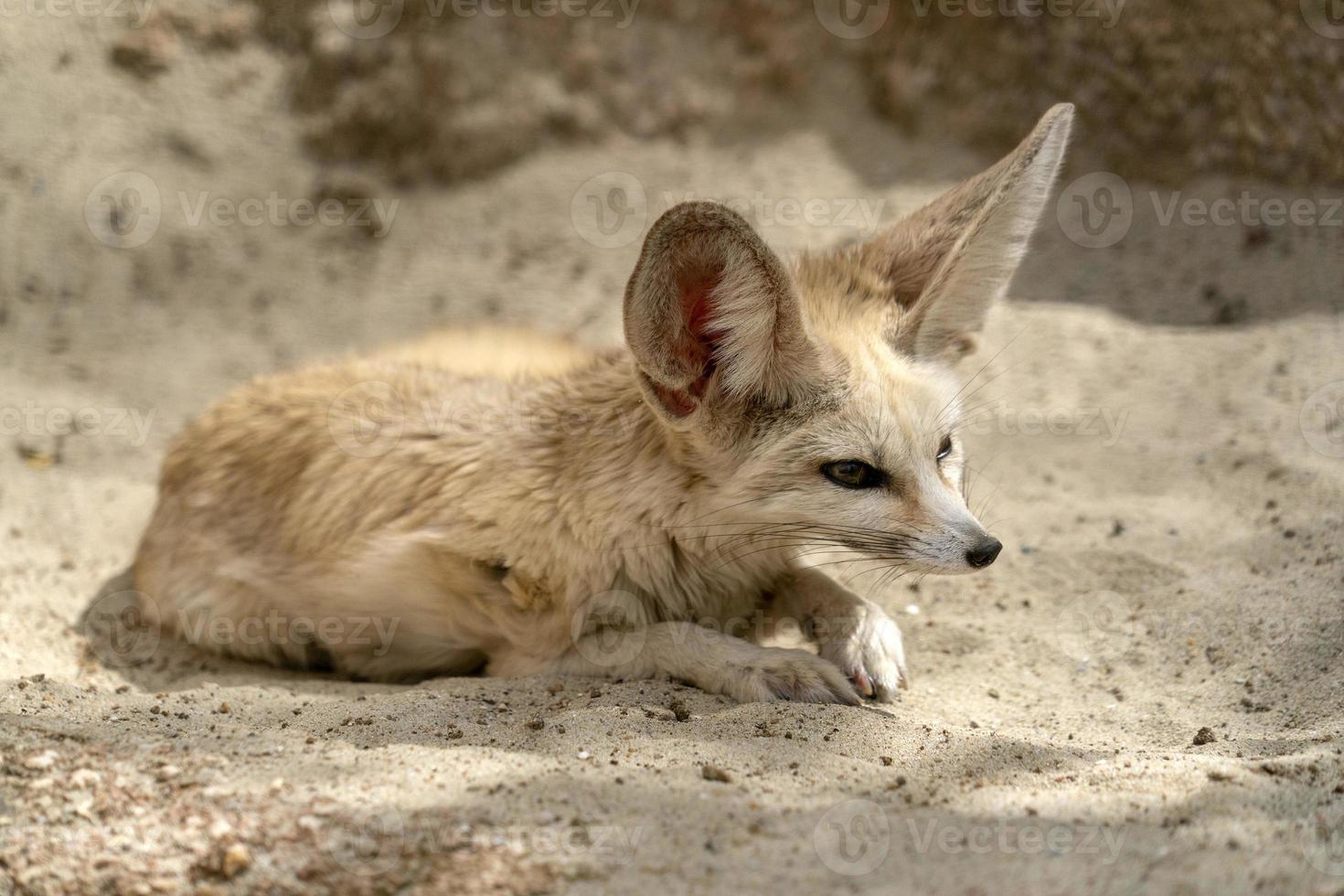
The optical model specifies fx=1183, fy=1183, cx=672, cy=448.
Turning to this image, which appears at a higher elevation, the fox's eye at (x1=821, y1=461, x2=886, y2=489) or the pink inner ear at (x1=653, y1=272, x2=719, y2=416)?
the pink inner ear at (x1=653, y1=272, x2=719, y2=416)

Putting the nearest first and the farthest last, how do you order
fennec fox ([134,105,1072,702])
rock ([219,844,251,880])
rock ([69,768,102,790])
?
rock ([219,844,251,880]), rock ([69,768,102,790]), fennec fox ([134,105,1072,702])

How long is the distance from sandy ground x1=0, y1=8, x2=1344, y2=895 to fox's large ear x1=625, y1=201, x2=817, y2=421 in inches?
35.5

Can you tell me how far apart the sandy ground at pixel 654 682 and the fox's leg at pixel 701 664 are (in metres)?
0.09

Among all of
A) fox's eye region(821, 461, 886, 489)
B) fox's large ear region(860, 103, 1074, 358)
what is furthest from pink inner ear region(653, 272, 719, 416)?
fox's large ear region(860, 103, 1074, 358)

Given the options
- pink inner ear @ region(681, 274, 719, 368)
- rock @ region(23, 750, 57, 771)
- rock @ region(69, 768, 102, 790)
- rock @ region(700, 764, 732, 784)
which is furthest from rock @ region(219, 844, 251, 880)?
pink inner ear @ region(681, 274, 719, 368)

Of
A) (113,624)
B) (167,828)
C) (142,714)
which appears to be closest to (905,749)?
(167,828)

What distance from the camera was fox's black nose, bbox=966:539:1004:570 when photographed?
315cm

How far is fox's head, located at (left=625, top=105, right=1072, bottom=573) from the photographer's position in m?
3.15

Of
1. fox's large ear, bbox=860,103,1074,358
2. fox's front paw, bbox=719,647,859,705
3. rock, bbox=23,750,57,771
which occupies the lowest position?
rock, bbox=23,750,57,771

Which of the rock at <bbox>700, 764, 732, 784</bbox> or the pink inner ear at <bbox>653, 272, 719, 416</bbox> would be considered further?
the pink inner ear at <bbox>653, 272, 719, 416</bbox>

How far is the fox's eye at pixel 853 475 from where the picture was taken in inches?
131

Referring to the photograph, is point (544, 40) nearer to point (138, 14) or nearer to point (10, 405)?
point (138, 14)

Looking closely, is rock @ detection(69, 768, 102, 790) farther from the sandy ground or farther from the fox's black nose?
the fox's black nose

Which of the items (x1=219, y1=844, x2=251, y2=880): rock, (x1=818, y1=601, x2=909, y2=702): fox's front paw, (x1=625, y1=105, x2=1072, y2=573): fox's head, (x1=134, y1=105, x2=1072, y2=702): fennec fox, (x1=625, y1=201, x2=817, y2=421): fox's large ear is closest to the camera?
(x1=219, y1=844, x2=251, y2=880): rock
